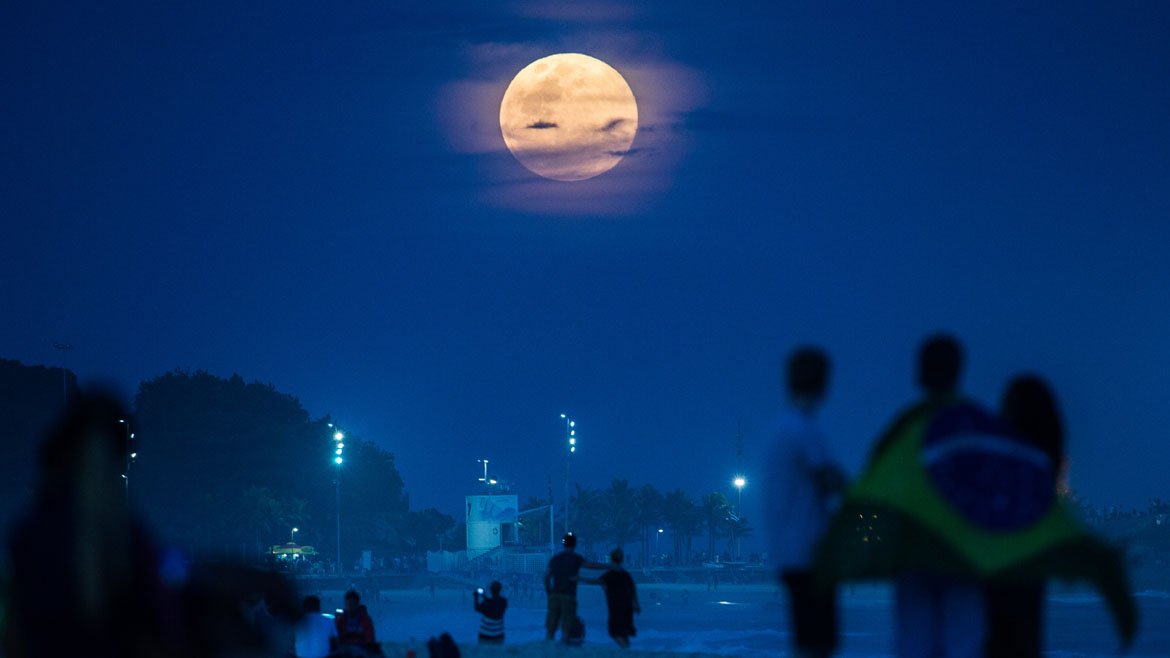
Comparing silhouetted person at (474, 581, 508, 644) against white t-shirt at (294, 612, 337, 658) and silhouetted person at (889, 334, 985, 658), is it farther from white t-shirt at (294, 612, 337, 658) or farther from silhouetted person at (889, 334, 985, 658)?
silhouetted person at (889, 334, 985, 658)

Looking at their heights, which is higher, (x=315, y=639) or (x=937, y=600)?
(x=937, y=600)

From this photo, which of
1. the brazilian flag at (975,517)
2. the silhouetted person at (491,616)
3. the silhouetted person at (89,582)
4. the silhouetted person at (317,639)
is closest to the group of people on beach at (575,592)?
the silhouetted person at (491,616)

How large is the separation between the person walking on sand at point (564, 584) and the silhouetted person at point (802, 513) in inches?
459

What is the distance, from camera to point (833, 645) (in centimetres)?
632

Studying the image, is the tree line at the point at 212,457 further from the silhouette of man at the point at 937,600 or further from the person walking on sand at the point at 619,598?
the silhouette of man at the point at 937,600

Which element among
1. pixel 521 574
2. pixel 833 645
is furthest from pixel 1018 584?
pixel 521 574

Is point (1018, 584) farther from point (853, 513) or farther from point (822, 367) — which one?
point (822, 367)

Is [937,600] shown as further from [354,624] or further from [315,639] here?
[354,624]

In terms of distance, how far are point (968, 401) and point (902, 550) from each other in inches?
29.8

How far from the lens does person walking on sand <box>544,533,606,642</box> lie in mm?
18531

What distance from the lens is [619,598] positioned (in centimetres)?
1783

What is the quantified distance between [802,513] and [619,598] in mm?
11924

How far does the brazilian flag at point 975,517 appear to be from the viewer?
545cm

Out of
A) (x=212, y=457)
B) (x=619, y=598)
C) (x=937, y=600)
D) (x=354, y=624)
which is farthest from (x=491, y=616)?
(x=212, y=457)
